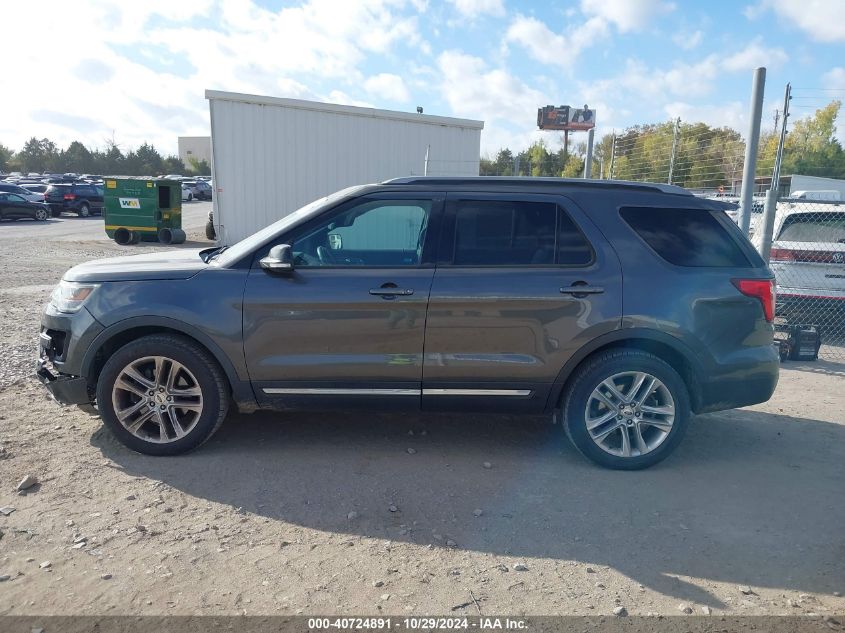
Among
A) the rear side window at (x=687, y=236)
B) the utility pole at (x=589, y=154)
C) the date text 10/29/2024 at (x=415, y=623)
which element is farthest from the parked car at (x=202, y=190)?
the date text 10/29/2024 at (x=415, y=623)

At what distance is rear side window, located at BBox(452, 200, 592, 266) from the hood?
175 cm

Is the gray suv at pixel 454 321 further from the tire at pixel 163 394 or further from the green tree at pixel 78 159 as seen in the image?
the green tree at pixel 78 159

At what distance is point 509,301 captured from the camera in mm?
4191

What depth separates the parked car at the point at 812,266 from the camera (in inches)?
328

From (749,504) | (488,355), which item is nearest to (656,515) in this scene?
(749,504)

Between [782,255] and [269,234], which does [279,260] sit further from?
[782,255]

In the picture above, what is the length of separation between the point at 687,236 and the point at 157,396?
144 inches

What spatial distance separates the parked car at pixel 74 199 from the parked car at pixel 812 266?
105ft

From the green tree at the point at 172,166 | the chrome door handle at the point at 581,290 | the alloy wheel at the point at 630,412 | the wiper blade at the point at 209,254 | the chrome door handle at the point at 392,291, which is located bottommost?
the alloy wheel at the point at 630,412

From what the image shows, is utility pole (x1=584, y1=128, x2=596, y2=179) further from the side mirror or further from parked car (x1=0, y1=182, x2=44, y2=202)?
parked car (x1=0, y1=182, x2=44, y2=202)

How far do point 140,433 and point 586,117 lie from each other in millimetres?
40804

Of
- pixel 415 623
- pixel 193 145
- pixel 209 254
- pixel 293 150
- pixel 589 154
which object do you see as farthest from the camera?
pixel 193 145

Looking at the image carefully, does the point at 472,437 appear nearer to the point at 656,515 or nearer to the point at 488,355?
the point at 488,355

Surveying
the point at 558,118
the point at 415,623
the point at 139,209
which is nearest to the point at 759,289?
the point at 415,623
